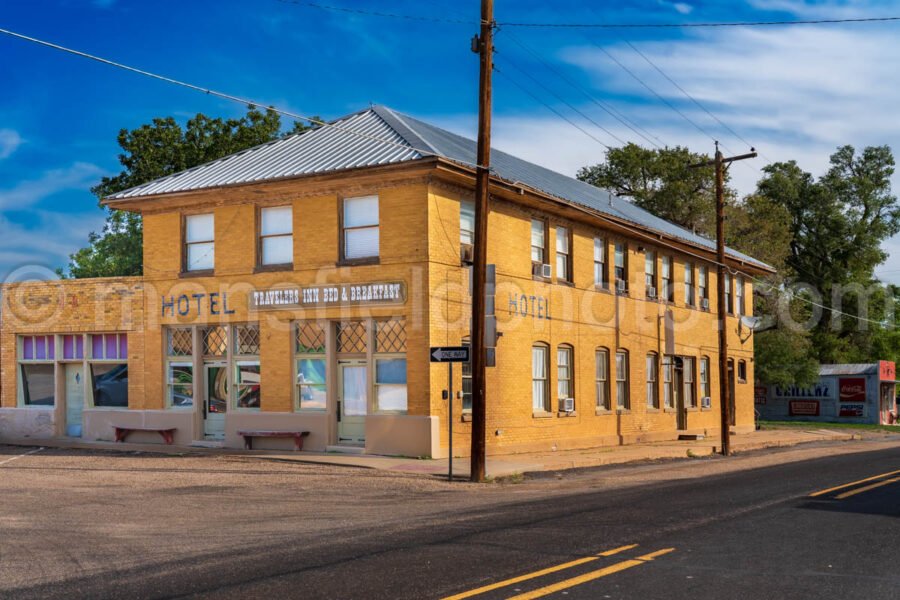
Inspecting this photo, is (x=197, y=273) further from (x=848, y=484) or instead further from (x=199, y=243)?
(x=848, y=484)

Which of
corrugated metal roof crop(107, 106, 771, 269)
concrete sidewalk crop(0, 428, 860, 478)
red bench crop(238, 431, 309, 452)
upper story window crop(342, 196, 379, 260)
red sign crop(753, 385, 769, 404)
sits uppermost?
corrugated metal roof crop(107, 106, 771, 269)

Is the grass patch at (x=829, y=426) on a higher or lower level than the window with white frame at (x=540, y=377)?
lower

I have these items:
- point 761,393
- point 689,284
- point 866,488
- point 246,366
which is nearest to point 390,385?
point 246,366

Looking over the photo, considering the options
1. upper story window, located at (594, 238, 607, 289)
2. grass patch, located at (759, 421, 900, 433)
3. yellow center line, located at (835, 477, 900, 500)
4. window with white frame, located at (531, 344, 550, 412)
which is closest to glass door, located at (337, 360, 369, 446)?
window with white frame, located at (531, 344, 550, 412)

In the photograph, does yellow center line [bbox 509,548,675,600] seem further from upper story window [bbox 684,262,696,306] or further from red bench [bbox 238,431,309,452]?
upper story window [bbox 684,262,696,306]

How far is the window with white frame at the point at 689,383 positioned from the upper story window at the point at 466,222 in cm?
1490

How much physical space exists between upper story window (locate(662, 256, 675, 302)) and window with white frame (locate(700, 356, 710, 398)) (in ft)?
13.2

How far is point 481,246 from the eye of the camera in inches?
741

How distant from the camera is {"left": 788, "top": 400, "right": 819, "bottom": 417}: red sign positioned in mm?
58656

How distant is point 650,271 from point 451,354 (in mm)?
17023

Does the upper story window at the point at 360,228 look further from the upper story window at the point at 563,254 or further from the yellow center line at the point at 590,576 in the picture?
the yellow center line at the point at 590,576

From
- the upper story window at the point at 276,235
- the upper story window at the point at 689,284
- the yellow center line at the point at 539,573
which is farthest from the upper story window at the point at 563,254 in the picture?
the yellow center line at the point at 539,573

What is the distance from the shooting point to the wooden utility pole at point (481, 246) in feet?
61.3

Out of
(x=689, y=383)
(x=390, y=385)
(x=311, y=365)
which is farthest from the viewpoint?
(x=689, y=383)
